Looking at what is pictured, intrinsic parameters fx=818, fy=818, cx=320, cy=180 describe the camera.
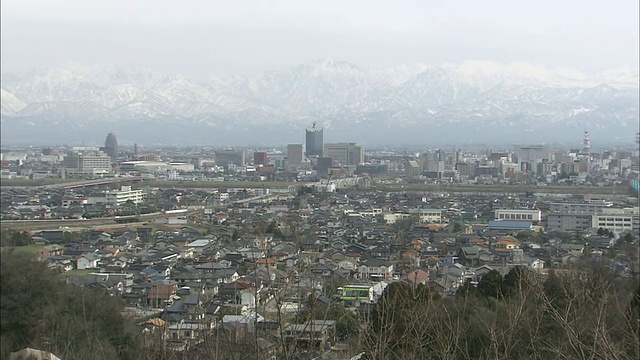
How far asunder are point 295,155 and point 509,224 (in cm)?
772

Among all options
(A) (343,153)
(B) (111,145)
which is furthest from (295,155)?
(B) (111,145)

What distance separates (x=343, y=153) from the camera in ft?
52.5

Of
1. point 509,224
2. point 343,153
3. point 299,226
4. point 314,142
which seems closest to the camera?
point 299,226

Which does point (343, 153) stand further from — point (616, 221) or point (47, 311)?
point (47, 311)

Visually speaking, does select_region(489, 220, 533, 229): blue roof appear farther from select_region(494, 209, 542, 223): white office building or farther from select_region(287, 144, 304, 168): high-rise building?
select_region(287, 144, 304, 168): high-rise building

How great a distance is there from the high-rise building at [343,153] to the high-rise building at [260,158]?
76.2 inches

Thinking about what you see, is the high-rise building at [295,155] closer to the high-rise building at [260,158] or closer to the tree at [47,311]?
the high-rise building at [260,158]

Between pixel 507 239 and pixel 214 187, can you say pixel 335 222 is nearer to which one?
pixel 507 239

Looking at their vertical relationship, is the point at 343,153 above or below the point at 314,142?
below

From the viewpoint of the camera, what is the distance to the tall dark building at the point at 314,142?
611 inches

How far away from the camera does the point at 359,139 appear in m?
16.6

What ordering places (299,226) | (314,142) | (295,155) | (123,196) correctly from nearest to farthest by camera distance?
1. (299,226)
2. (123,196)
3. (314,142)
4. (295,155)

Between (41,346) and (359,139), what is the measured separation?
12757 millimetres

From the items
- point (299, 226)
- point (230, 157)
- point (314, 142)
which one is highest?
point (314, 142)
